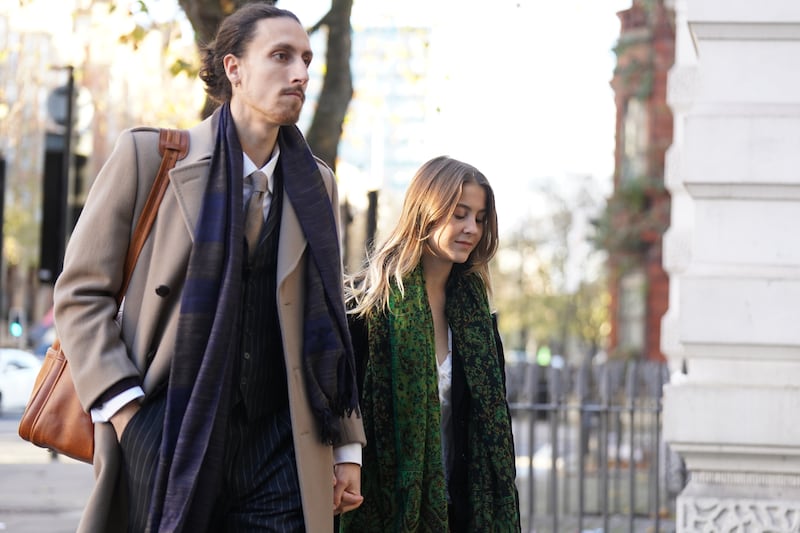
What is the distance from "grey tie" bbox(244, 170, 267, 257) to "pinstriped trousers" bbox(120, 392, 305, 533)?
0.47 m

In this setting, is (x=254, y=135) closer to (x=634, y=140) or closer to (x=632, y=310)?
(x=634, y=140)

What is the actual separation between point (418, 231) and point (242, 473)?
177 cm

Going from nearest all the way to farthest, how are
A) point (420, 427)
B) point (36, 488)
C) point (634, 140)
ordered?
point (420, 427), point (36, 488), point (634, 140)

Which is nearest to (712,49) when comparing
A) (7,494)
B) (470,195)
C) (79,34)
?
(470,195)

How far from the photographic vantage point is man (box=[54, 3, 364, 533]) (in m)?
3.70

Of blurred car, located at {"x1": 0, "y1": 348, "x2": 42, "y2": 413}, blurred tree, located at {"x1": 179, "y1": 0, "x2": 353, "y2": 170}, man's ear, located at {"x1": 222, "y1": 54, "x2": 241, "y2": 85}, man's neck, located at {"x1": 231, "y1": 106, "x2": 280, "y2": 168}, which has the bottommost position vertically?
blurred car, located at {"x1": 0, "y1": 348, "x2": 42, "y2": 413}

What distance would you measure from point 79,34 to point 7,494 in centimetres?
1431

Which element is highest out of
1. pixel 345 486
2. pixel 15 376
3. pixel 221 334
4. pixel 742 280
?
pixel 742 280

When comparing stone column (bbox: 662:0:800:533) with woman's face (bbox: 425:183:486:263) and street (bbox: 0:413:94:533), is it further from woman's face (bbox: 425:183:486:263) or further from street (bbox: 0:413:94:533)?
street (bbox: 0:413:94:533)

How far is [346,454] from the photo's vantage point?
13.7ft

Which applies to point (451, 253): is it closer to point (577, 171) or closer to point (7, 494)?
point (7, 494)

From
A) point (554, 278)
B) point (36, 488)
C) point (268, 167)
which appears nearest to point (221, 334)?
point (268, 167)

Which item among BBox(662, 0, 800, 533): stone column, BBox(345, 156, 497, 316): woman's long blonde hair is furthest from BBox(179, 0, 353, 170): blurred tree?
BBox(345, 156, 497, 316): woman's long blonde hair

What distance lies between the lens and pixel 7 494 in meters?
13.4
